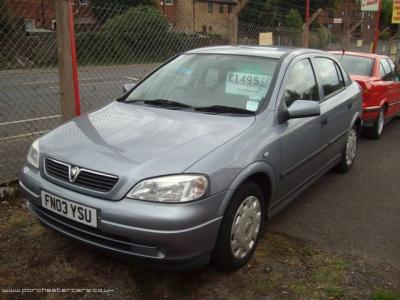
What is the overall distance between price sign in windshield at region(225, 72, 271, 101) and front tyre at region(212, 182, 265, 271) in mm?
869

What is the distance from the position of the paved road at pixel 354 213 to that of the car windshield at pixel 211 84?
128cm

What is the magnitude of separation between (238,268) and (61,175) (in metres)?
1.44

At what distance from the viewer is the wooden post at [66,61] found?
4484mm

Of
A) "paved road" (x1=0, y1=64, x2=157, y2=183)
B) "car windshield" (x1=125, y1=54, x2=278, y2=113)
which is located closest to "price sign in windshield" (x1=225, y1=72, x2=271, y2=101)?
"car windshield" (x1=125, y1=54, x2=278, y2=113)

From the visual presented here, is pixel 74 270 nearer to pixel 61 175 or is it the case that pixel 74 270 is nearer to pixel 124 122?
pixel 61 175

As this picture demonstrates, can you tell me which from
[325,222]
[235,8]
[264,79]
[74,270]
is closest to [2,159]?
[74,270]

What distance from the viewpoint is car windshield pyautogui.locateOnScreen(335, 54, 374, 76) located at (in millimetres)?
7765

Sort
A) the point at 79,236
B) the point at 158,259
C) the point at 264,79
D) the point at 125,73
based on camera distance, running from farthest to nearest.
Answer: the point at 125,73
the point at 264,79
the point at 79,236
the point at 158,259

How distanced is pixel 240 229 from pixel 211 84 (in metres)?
1.41

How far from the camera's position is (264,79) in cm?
377

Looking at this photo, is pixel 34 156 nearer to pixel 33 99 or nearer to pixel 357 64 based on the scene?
pixel 33 99

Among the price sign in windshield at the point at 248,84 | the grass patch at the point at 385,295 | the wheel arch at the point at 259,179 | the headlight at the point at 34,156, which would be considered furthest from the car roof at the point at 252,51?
the grass patch at the point at 385,295

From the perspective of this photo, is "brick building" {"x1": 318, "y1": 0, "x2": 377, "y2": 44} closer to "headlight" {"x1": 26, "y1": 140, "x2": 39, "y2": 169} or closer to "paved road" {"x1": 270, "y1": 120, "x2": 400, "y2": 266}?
"paved road" {"x1": 270, "y1": 120, "x2": 400, "y2": 266}

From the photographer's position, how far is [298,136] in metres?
3.82
